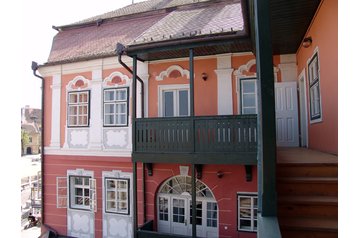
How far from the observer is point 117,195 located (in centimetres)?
941

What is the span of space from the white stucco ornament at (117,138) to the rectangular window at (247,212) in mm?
4300

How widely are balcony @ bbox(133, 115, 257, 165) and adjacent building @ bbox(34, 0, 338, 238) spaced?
3cm

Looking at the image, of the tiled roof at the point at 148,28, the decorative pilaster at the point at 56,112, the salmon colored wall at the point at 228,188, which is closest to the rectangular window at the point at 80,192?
the decorative pilaster at the point at 56,112

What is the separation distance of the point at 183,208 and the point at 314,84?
533 cm

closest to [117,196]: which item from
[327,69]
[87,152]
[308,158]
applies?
[87,152]

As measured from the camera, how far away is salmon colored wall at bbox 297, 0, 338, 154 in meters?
4.14

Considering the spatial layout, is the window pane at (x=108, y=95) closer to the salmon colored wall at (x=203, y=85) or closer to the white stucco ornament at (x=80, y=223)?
the salmon colored wall at (x=203, y=85)

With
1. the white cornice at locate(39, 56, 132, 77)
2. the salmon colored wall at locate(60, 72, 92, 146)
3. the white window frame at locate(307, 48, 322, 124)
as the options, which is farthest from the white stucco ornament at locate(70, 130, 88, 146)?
the white window frame at locate(307, 48, 322, 124)

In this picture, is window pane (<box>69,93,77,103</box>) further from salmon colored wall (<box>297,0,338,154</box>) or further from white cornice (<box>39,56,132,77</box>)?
salmon colored wall (<box>297,0,338,154</box>)

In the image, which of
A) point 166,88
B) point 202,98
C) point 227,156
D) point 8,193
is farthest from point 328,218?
point 166,88

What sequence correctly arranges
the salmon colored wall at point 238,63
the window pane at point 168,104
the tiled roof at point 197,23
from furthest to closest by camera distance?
the window pane at point 168,104
the salmon colored wall at point 238,63
the tiled roof at point 197,23

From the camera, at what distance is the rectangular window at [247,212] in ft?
25.1

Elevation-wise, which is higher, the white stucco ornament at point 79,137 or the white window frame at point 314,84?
the white window frame at point 314,84

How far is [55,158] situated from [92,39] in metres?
4.94
